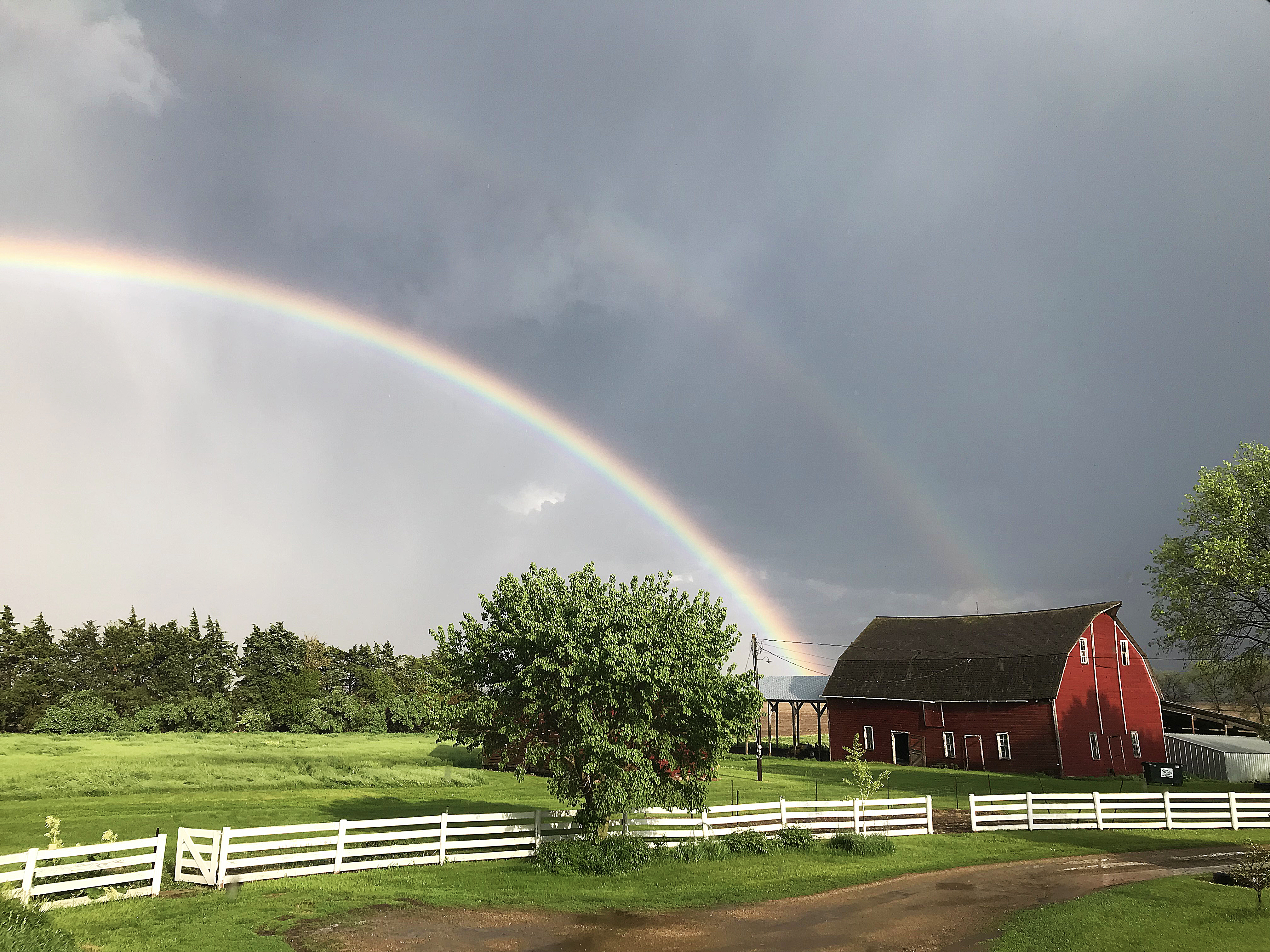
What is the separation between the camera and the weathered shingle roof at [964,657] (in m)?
49.1

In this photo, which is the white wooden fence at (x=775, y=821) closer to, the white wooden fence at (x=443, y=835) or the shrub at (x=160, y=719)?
the white wooden fence at (x=443, y=835)

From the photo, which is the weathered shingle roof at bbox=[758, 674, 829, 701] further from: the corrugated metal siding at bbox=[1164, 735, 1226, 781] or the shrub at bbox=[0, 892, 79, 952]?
the shrub at bbox=[0, 892, 79, 952]

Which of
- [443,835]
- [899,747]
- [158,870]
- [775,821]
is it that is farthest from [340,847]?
[899,747]

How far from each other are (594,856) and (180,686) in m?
82.4

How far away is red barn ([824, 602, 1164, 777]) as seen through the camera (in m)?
47.3

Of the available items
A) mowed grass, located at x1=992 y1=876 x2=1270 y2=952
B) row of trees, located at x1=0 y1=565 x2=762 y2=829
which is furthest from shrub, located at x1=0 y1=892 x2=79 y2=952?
mowed grass, located at x1=992 y1=876 x2=1270 y2=952

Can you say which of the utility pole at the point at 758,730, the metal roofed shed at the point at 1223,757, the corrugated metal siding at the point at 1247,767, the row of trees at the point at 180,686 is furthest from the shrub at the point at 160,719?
the corrugated metal siding at the point at 1247,767

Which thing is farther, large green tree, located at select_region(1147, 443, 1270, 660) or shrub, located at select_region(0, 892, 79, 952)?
large green tree, located at select_region(1147, 443, 1270, 660)

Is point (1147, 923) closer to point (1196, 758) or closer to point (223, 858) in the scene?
point (223, 858)

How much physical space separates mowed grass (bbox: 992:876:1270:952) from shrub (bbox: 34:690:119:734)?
271 ft

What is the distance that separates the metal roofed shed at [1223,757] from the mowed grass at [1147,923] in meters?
33.7

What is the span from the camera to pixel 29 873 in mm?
14602

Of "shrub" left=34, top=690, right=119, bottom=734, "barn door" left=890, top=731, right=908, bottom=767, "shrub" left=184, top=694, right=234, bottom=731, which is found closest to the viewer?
"barn door" left=890, top=731, right=908, bottom=767

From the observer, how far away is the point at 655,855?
68.1ft
